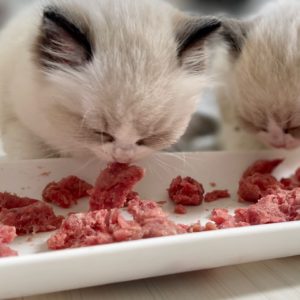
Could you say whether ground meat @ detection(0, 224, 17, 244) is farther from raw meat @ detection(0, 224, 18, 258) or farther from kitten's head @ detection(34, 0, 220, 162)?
kitten's head @ detection(34, 0, 220, 162)

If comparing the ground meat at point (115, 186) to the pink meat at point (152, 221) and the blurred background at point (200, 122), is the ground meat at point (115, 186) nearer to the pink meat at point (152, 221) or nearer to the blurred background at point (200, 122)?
the pink meat at point (152, 221)

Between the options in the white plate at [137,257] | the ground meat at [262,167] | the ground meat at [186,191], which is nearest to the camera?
the white plate at [137,257]

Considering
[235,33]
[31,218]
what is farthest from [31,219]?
A: [235,33]

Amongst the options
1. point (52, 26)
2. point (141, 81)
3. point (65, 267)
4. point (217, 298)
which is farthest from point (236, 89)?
point (65, 267)

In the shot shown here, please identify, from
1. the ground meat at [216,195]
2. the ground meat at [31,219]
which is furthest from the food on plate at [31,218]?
the ground meat at [216,195]

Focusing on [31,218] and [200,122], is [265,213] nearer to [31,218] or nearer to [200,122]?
[31,218]

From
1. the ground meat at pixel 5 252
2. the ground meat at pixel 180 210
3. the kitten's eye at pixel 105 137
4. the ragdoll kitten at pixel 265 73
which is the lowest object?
the ground meat at pixel 180 210
